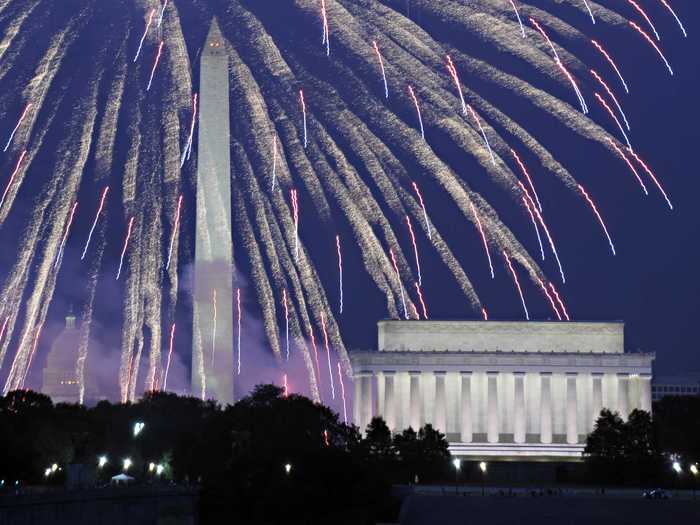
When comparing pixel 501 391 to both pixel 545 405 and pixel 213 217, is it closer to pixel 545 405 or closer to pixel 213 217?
pixel 545 405

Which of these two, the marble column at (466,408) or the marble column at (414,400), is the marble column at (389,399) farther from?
the marble column at (466,408)

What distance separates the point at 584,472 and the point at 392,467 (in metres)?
17.2

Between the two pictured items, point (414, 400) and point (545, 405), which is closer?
point (545, 405)

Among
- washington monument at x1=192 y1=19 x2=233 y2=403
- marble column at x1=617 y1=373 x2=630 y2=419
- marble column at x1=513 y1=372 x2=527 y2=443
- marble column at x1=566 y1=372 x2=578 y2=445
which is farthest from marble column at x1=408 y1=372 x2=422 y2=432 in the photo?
washington monument at x1=192 y1=19 x2=233 y2=403

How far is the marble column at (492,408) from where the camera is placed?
16675 cm

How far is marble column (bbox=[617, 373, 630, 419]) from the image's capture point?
168 metres

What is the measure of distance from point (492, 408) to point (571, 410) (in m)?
7.73

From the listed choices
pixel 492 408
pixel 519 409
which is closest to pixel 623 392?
pixel 519 409

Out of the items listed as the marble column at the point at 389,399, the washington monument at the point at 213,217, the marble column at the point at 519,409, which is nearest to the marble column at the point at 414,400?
the marble column at the point at 389,399

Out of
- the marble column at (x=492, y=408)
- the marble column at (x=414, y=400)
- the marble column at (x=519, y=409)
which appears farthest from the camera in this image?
the marble column at (x=414, y=400)

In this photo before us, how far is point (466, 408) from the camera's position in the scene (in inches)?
6629

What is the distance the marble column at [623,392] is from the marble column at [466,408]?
14678 mm

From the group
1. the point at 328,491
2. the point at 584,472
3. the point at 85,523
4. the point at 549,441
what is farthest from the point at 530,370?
the point at 85,523

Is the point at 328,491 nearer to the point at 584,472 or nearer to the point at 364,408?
the point at 584,472
